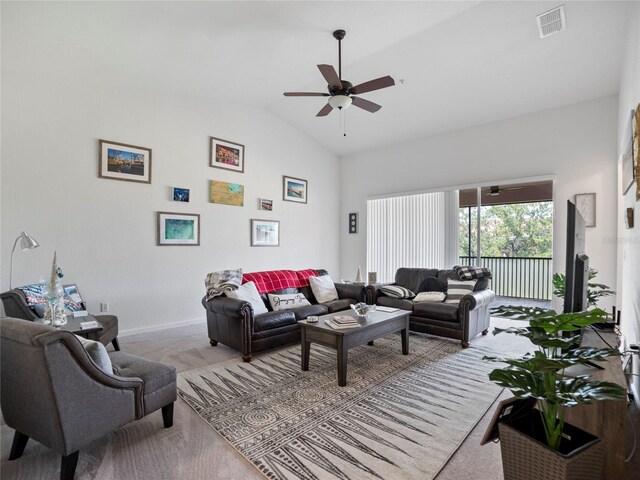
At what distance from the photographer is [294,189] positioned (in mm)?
6484

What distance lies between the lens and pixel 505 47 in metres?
3.83

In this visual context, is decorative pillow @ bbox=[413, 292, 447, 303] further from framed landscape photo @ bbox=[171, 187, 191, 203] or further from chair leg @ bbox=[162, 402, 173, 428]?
framed landscape photo @ bbox=[171, 187, 191, 203]

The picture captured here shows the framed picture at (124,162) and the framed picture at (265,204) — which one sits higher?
the framed picture at (124,162)

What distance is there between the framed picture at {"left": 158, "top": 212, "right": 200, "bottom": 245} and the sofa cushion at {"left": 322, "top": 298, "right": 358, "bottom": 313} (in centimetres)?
228

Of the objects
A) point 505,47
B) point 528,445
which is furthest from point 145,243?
point 505,47

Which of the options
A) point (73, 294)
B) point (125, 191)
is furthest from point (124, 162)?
point (73, 294)

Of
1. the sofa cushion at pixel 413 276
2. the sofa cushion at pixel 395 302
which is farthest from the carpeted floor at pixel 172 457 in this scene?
the sofa cushion at pixel 413 276

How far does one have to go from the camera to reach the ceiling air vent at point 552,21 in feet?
10.6

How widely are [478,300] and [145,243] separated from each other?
175 inches

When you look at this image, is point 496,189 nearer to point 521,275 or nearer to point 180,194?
point 521,275

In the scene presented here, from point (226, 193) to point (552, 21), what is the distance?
15.2 ft

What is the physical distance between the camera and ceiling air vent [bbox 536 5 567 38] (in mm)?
3240

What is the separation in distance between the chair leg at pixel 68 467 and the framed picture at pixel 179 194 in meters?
3.70

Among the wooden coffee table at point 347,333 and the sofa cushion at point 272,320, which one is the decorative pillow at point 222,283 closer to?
the sofa cushion at point 272,320
